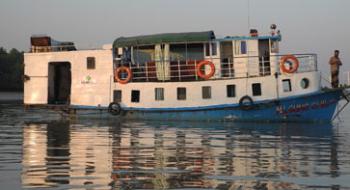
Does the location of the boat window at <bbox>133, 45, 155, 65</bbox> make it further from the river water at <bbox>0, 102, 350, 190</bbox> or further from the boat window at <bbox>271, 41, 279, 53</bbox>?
the river water at <bbox>0, 102, 350, 190</bbox>

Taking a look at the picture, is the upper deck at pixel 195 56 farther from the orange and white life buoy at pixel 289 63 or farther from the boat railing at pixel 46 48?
the boat railing at pixel 46 48

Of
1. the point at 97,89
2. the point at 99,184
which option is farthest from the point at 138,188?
the point at 97,89

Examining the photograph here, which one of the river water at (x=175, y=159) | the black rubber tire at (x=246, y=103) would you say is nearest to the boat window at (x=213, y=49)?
the black rubber tire at (x=246, y=103)

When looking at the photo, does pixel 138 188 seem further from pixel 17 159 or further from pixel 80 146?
pixel 80 146

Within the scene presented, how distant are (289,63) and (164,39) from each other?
5740mm

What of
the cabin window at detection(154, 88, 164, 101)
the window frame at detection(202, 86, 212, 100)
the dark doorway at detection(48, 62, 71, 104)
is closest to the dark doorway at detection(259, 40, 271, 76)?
the window frame at detection(202, 86, 212, 100)

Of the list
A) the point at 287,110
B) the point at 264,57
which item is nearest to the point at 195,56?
the point at 264,57

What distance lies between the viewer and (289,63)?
72.2ft

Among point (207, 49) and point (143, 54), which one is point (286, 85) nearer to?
point (207, 49)

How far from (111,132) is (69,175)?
9174mm

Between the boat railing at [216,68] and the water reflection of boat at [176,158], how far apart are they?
15.4 ft

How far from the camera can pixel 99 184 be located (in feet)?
26.7

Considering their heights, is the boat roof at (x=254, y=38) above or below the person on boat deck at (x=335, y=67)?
above

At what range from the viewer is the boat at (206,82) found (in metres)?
21.7
